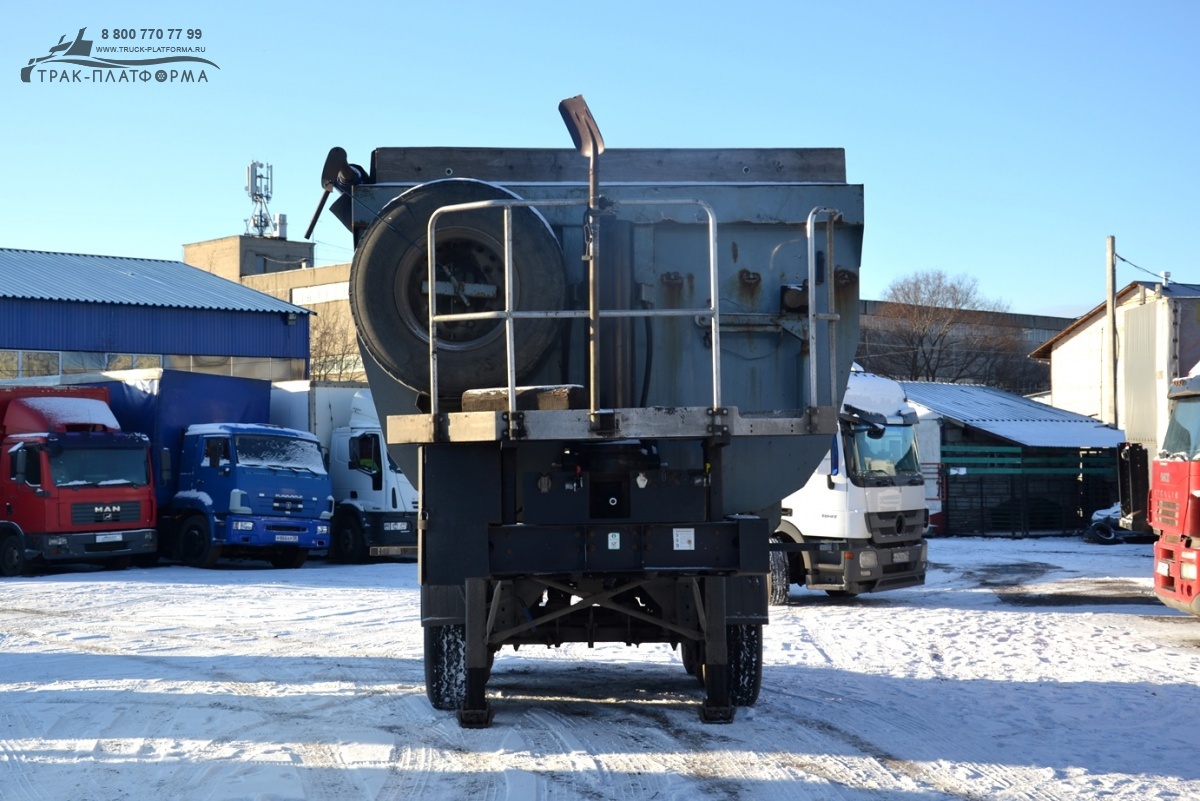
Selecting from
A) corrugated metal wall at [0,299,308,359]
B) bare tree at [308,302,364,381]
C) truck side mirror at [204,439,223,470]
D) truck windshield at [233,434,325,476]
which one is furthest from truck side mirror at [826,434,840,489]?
bare tree at [308,302,364,381]

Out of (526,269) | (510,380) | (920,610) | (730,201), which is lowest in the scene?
(920,610)

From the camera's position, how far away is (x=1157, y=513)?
1394 cm

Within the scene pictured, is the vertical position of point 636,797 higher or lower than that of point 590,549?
lower

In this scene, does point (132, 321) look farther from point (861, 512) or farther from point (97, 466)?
point (861, 512)

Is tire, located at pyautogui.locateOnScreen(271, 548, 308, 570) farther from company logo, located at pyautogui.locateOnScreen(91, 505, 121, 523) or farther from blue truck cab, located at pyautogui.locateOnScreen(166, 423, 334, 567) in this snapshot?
company logo, located at pyautogui.locateOnScreen(91, 505, 121, 523)

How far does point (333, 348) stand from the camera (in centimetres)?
6656

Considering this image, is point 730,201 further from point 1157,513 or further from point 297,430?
point 297,430

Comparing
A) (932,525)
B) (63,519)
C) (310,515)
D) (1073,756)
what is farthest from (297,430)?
(1073,756)

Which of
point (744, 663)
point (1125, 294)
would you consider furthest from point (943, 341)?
point (744, 663)

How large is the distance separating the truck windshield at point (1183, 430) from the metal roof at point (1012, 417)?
21.7m

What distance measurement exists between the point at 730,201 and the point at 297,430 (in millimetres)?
18769

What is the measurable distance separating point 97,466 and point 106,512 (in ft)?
2.75

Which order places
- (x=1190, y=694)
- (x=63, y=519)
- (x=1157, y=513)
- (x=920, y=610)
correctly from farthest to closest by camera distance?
1. (x=63, y=519)
2. (x=920, y=610)
3. (x=1157, y=513)
4. (x=1190, y=694)

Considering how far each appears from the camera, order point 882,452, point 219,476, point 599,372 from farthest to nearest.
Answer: point 219,476 < point 882,452 < point 599,372
